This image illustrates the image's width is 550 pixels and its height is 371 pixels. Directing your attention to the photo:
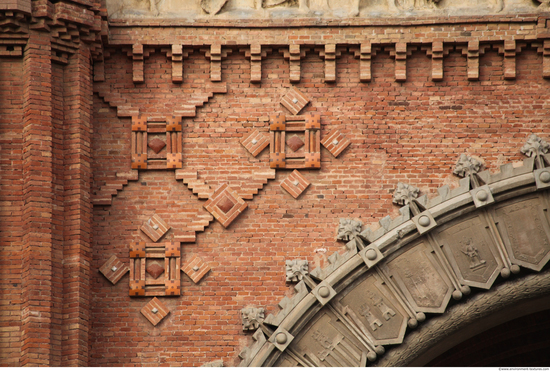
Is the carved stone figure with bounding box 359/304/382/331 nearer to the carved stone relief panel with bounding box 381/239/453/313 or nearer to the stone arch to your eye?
the stone arch

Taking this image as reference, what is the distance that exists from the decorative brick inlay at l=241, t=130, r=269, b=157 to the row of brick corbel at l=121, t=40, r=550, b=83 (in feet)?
2.40

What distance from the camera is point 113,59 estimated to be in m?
11.8

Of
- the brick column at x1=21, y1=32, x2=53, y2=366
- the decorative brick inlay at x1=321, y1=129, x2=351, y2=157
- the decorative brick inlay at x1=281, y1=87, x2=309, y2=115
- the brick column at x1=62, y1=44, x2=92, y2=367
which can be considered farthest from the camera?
the decorative brick inlay at x1=281, y1=87, x2=309, y2=115

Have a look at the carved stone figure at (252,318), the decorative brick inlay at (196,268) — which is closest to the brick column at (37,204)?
the decorative brick inlay at (196,268)

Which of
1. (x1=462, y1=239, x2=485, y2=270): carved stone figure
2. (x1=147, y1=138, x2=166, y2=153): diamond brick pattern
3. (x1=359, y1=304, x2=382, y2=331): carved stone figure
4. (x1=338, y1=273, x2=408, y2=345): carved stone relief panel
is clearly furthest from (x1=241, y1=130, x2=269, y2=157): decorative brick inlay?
(x1=462, y1=239, x2=485, y2=270): carved stone figure

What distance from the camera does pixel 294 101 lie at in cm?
1174

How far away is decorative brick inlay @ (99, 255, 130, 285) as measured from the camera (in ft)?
36.7

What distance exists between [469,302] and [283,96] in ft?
11.6

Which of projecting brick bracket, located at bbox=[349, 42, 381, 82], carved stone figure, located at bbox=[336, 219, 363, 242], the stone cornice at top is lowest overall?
carved stone figure, located at bbox=[336, 219, 363, 242]

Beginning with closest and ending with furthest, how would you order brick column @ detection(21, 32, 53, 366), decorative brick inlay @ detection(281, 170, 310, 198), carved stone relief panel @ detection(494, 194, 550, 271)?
brick column @ detection(21, 32, 53, 366)
carved stone relief panel @ detection(494, 194, 550, 271)
decorative brick inlay @ detection(281, 170, 310, 198)

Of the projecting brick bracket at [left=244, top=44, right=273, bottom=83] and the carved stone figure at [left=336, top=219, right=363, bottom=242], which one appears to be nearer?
the carved stone figure at [left=336, top=219, right=363, bottom=242]

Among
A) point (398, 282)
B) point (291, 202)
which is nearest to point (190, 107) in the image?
point (291, 202)

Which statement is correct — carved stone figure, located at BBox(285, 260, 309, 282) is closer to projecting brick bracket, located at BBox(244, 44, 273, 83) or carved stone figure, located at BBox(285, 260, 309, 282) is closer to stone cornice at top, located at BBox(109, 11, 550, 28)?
projecting brick bracket, located at BBox(244, 44, 273, 83)

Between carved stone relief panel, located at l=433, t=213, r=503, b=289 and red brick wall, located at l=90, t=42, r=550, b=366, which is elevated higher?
red brick wall, located at l=90, t=42, r=550, b=366
